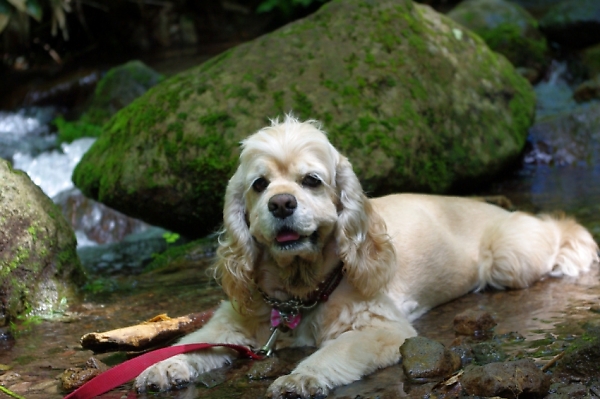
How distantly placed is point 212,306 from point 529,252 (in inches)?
105

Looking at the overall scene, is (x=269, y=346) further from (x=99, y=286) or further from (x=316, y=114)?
(x=316, y=114)

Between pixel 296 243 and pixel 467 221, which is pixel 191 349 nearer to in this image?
pixel 296 243

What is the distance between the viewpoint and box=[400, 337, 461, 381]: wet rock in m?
3.96

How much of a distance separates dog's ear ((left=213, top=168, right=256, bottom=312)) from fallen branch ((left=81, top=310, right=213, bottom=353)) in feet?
1.70

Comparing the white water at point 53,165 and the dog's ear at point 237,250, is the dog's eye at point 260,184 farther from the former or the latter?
the white water at point 53,165

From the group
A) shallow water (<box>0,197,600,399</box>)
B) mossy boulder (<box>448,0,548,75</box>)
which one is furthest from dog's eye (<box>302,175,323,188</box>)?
mossy boulder (<box>448,0,548,75</box>)

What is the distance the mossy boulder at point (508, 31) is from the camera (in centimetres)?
1631

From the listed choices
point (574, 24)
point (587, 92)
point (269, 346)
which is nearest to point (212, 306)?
point (269, 346)

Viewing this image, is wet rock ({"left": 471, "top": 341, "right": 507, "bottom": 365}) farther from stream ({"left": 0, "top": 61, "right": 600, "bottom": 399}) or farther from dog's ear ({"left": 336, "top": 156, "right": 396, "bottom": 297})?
dog's ear ({"left": 336, "top": 156, "right": 396, "bottom": 297})

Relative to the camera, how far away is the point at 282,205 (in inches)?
169

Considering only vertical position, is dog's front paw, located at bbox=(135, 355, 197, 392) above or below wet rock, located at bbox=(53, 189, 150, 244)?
above

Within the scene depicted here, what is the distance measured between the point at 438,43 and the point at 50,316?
608 centimetres

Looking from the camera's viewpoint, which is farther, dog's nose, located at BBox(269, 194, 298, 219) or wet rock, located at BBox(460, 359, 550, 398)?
dog's nose, located at BBox(269, 194, 298, 219)

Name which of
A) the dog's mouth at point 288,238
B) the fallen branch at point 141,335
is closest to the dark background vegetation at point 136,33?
the fallen branch at point 141,335
